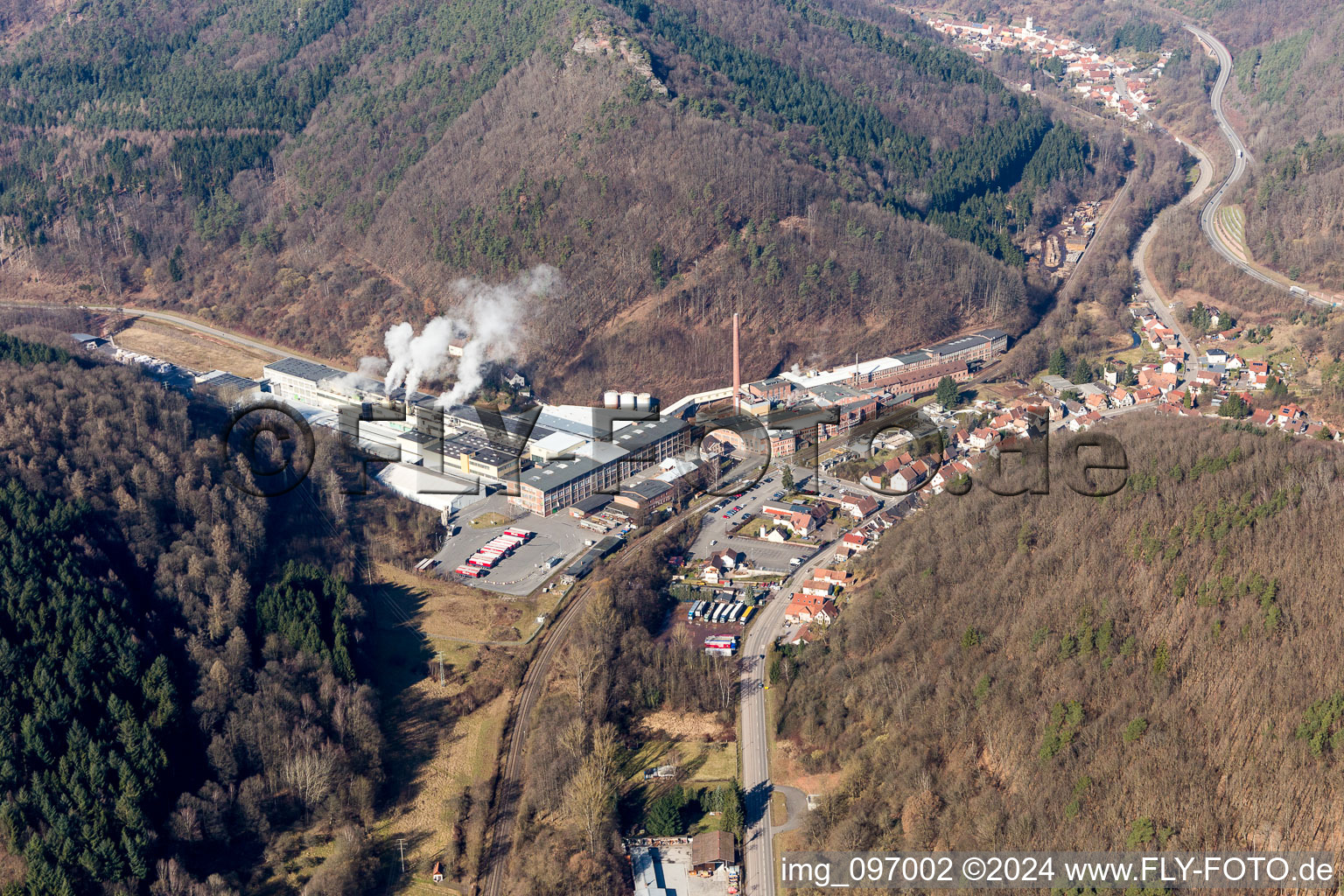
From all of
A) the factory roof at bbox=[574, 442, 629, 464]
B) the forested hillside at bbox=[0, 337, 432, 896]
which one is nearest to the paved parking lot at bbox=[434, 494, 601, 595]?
the forested hillside at bbox=[0, 337, 432, 896]

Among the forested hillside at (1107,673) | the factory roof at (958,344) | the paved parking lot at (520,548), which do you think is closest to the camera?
the forested hillside at (1107,673)

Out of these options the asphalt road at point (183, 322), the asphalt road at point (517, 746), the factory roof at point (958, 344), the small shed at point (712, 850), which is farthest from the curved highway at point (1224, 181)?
the asphalt road at point (183, 322)

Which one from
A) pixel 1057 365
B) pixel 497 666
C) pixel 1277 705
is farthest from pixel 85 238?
pixel 1277 705

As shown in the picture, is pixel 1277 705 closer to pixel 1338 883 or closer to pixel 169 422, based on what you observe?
pixel 1338 883

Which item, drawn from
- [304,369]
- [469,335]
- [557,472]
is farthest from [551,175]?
[557,472]

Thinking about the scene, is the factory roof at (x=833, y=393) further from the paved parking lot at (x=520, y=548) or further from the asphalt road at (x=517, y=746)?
the asphalt road at (x=517, y=746)

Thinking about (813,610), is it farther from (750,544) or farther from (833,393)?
(833,393)

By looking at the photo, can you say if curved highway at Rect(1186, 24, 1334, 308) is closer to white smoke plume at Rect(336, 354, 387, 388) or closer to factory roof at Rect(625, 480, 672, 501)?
factory roof at Rect(625, 480, 672, 501)
